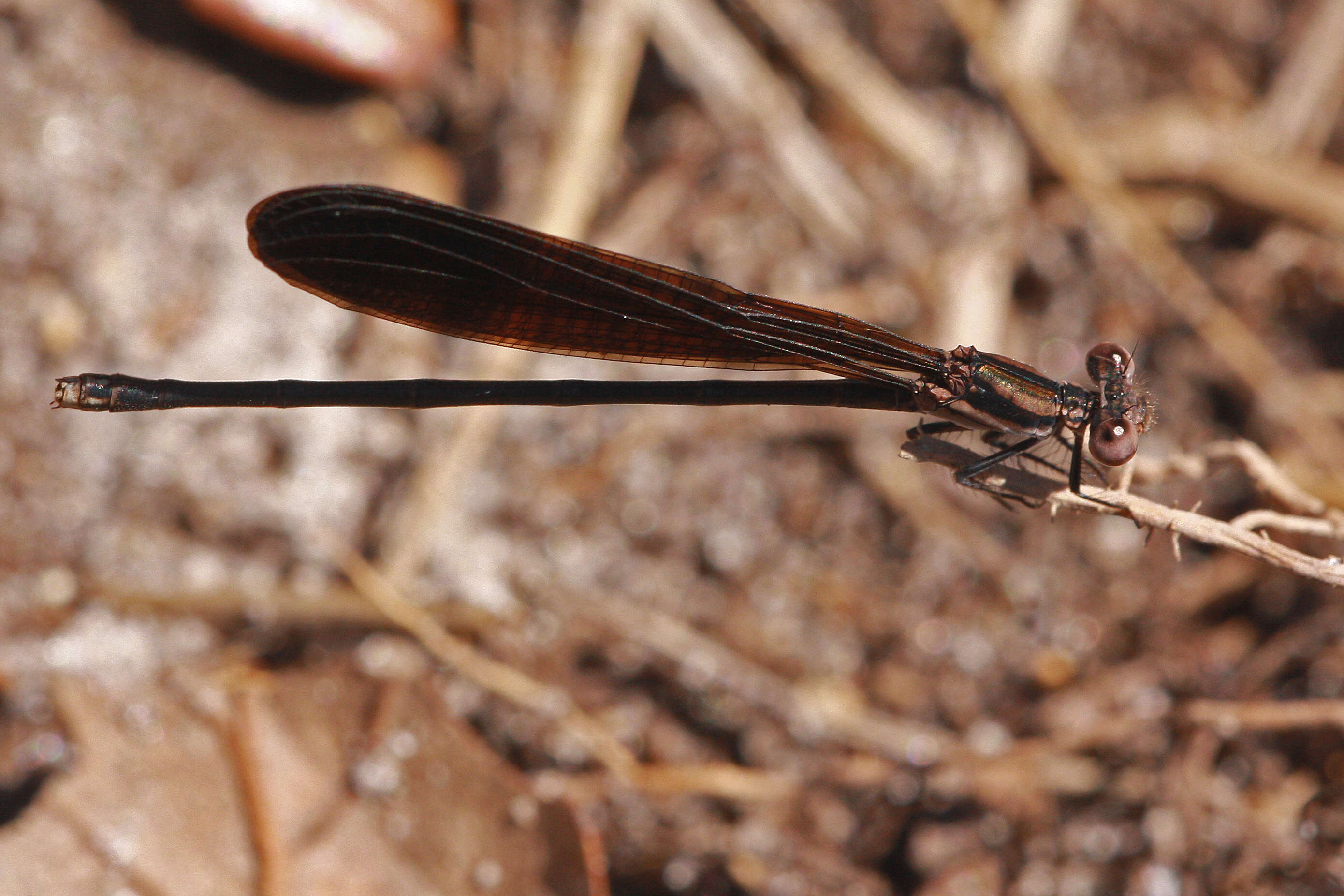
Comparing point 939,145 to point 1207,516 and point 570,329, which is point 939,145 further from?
point 1207,516

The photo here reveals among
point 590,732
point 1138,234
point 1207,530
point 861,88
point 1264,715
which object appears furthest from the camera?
point 861,88

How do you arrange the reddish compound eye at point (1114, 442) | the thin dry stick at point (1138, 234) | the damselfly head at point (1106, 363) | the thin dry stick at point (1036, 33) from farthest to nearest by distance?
the thin dry stick at point (1036, 33)
the thin dry stick at point (1138, 234)
the damselfly head at point (1106, 363)
the reddish compound eye at point (1114, 442)

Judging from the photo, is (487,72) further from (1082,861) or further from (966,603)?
(1082,861)

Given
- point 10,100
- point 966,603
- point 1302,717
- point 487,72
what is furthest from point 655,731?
point 10,100

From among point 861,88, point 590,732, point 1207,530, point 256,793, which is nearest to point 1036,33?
point 861,88

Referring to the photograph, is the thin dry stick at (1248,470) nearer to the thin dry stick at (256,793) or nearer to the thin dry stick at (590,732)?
the thin dry stick at (590,732)

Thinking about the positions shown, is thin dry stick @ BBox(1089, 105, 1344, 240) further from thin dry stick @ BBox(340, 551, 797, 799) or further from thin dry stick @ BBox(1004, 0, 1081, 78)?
thin dry stick @ BBox(340, 551, 797, 799)

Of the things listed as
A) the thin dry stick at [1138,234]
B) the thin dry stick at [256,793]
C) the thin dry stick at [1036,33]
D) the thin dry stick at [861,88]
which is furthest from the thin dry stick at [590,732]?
the thin dry stick at [1036,33]
